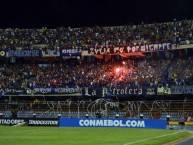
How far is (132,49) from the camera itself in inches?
2424

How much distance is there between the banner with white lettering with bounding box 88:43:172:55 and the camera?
2361 inches

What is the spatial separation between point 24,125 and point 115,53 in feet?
64.1

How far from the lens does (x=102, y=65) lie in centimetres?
6706

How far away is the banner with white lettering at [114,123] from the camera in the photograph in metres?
43.1

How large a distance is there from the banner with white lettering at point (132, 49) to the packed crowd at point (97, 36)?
3.93 feet

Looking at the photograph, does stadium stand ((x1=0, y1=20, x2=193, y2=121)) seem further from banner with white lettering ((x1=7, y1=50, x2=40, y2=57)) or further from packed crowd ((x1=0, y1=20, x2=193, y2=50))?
banner with white lettering ((x1=7, y1=50, x2=40, y2=57))

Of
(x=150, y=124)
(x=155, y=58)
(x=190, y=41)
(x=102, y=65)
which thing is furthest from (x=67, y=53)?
(x=150, y=124)

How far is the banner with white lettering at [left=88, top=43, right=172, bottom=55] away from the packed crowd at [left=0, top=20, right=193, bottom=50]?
1199 millimetres

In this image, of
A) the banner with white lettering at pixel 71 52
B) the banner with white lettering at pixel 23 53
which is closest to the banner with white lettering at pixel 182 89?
the banner with white lettering at pixel 71 52

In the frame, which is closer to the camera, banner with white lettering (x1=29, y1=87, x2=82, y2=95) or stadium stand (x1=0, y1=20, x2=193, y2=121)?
stadium stand (x1=0, y1=20, x2=193, y2=121)

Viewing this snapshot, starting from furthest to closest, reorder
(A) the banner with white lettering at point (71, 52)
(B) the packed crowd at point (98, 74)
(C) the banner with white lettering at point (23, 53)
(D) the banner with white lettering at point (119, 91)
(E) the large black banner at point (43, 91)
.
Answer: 1. (C) the banner with white lettering at point (23, 53)
2. (A) the banner with white lettering at point (71, 52)
3. (E) the large black banner at point (43, 91)
4. (B) the packed crowd at point (98, 74)
5. (D) the banner with white lettering at point (119, 91)

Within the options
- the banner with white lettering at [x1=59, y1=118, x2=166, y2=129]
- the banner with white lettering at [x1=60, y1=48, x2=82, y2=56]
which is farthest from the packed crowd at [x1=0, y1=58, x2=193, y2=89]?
the banner with white lettering at [x1=59, y1=118, x2=166, y2=129]

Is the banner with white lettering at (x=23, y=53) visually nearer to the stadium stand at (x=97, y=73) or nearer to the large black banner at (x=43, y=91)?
the stadium stand at (x=97, y=73)

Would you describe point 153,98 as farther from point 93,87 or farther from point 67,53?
point 67,53
